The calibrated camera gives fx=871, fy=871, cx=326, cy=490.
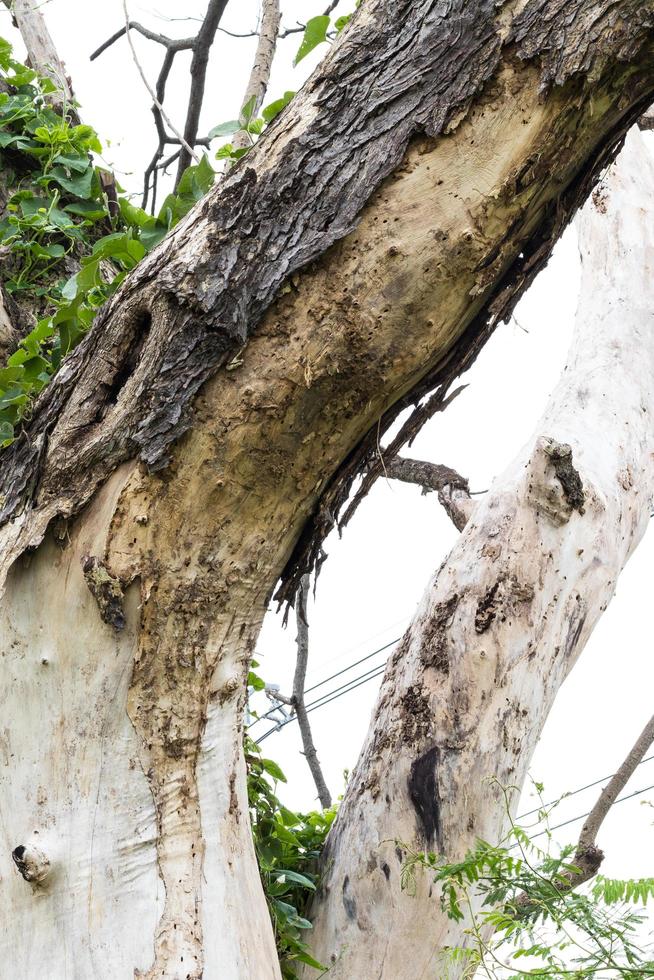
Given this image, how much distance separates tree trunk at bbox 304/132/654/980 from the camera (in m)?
1.58

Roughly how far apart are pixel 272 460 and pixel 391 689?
29.0 inches

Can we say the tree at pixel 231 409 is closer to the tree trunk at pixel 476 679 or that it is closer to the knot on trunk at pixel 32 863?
the knot on trunk at pixel 32 863

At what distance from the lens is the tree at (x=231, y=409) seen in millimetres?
1172

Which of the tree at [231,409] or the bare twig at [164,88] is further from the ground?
the bare twig at [164,88]

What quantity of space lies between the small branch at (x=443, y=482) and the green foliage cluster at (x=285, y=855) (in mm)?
1104

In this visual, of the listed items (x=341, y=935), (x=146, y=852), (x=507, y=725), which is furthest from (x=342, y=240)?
(x=341, y=935)

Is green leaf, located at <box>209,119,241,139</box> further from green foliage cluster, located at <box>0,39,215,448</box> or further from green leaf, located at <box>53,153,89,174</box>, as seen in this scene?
green leaf, located at <box>53,153,89,174</box>

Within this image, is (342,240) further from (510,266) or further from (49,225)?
(49,225)

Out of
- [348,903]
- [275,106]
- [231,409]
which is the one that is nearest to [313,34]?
[275,106]

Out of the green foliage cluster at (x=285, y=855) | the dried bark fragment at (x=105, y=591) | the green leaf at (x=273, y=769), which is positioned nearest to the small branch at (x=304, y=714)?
the green foliage cluster at (x=285, y=855)

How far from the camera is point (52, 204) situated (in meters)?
2.24

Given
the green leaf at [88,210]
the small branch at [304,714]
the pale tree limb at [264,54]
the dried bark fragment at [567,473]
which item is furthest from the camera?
the small branch at [304,714]

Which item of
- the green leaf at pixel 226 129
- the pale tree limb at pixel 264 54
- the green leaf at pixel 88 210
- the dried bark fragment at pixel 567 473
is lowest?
the dried bark fragment at pixel 567 473

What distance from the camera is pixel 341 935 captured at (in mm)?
1604
